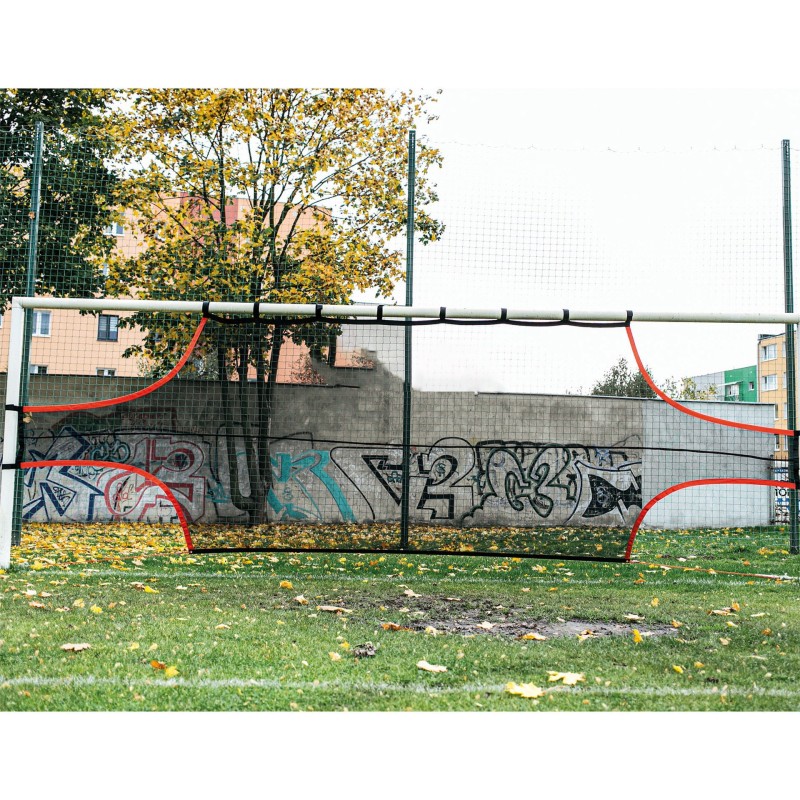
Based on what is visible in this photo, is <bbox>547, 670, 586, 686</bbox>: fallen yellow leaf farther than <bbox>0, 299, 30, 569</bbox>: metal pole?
No

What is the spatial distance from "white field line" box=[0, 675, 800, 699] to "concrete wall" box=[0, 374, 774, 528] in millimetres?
2063

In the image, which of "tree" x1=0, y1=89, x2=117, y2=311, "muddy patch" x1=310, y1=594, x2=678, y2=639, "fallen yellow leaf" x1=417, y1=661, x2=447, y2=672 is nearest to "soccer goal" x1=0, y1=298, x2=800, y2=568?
"muddy patch" x1=310, y1=594, x2=678, y2=639

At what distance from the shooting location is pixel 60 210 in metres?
7.93

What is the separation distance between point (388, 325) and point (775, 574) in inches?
168

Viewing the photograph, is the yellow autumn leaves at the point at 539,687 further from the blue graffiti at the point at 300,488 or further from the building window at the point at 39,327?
the building window at the point at 39,327

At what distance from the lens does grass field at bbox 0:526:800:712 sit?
3.26m

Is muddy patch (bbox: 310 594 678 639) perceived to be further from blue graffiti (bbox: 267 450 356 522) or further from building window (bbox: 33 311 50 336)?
building window (bbox: 33 311 50 336)

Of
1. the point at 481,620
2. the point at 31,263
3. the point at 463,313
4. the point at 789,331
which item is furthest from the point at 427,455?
the point at 31,263

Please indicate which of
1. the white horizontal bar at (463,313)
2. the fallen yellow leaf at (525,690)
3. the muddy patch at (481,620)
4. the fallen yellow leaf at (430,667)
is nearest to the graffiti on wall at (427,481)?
the muddy patch at (481,620)

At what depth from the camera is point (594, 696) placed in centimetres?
328

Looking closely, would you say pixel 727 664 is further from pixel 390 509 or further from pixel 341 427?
pixel 341 427

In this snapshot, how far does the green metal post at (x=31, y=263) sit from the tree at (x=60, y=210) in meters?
0.26

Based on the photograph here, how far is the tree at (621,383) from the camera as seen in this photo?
6.12m

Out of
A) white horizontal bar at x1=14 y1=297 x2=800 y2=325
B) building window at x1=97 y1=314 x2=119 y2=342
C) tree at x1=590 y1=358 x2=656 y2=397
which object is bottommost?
tree at x1=590 y1=358 x2=656 y2=397
